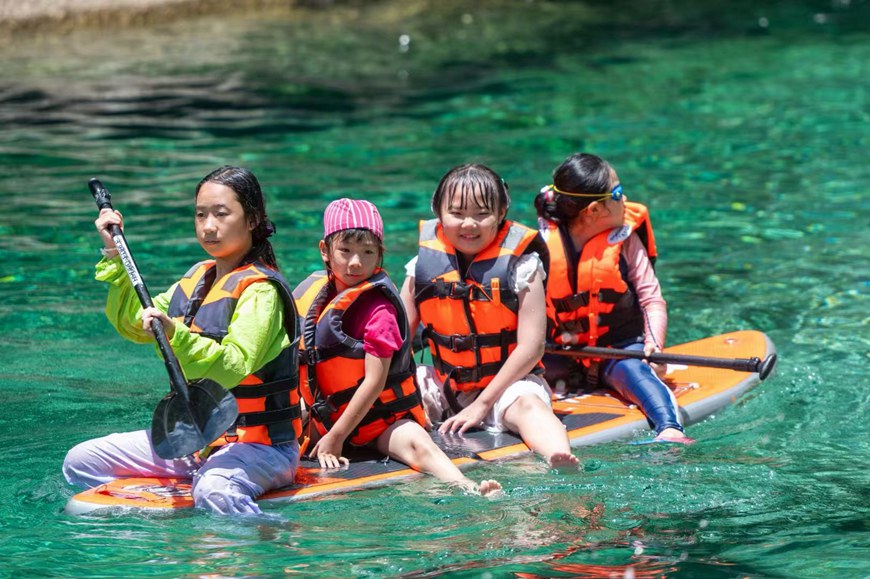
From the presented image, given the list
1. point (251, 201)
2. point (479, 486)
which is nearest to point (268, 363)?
point (251, 201)

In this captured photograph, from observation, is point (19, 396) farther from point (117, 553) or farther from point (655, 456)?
point (655, 456)

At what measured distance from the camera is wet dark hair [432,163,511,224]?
4.68m

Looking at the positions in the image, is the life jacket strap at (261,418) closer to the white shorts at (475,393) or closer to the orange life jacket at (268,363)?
the orange life jacket at (268,363)

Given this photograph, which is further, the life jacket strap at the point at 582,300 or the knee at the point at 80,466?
the life jacket strap at the point at 582,300

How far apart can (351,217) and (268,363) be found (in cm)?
64

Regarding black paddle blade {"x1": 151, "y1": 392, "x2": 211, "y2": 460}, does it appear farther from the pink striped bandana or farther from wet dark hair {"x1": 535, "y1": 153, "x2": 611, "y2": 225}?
wet dark hair {"x1": 535, "y1": 153, "x2": 611, "y2": 225}

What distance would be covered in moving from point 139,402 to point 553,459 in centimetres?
204

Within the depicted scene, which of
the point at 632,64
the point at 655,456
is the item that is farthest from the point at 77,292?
the point at 632,64

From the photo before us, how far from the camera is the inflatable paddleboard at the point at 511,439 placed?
4.07 m

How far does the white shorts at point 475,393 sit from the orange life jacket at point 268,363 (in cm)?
97

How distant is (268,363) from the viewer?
409 centimetres

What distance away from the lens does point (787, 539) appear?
13.1 feet

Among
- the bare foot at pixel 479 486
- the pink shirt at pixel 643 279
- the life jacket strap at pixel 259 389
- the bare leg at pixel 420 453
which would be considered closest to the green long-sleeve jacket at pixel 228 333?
the life jacket strap at pixel 259 389

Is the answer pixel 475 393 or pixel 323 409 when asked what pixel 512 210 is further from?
pixel 323 409
